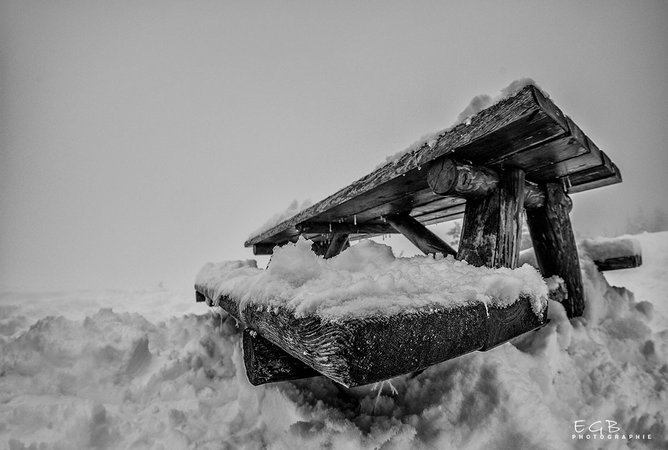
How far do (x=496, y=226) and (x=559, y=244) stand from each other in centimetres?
120

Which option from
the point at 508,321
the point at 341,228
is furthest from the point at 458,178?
the point at 341,228

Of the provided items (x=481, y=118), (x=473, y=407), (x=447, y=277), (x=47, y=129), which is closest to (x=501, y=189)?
(x=481, y=118)

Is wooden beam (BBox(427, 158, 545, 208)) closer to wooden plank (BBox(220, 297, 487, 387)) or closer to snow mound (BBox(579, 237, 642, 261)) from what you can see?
wooden plank (BBox(220, 297, 487, 387))

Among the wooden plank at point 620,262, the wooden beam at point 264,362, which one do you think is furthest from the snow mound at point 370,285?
the wooden plank at point 620,262

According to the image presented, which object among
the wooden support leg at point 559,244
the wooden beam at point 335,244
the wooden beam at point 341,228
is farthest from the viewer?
the wooden beam at point 335,244

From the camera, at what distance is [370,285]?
2.77 ft

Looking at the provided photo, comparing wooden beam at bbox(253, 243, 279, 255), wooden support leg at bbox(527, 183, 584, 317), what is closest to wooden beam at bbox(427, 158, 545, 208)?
wooden support leg at bbox(527, 183, 584, 317)

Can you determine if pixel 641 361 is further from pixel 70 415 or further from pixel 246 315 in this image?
pixel 70 415

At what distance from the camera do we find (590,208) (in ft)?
311

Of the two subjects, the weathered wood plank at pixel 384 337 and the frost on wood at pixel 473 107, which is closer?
the weathered wood plank at pixel 384 337

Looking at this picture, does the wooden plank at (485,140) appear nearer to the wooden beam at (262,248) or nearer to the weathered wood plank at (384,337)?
the weathered wood plank at (384,337)

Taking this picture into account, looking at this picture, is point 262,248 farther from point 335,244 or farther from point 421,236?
point 421,236

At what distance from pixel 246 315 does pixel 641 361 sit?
9.08 feet

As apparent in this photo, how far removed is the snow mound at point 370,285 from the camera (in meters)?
0.80
